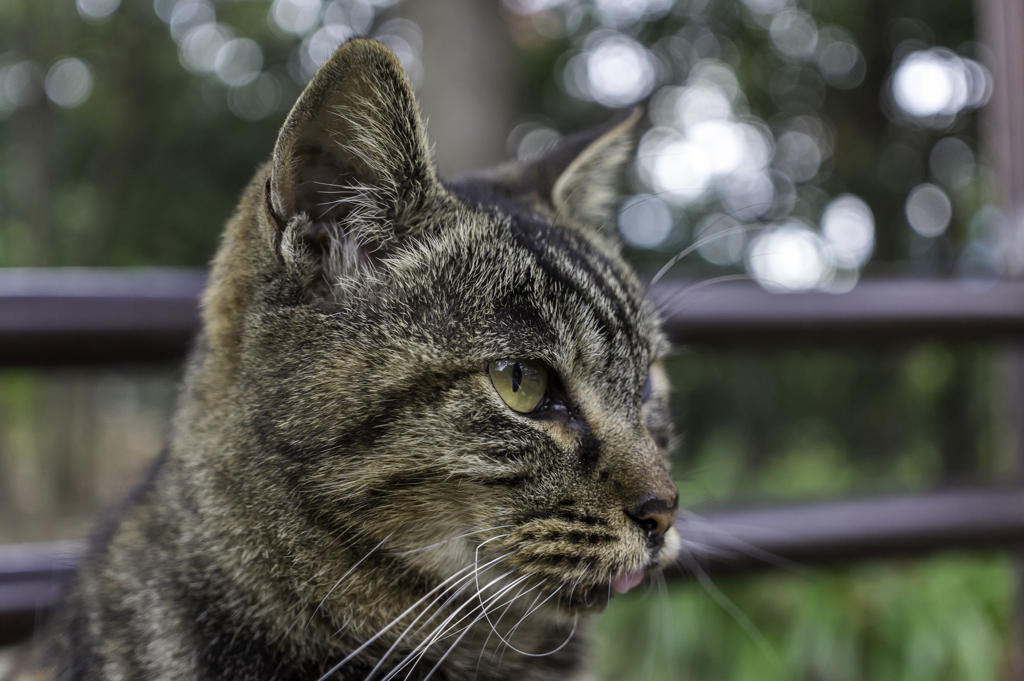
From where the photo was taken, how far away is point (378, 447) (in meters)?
0.83

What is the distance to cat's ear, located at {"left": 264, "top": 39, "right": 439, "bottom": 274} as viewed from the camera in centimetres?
79

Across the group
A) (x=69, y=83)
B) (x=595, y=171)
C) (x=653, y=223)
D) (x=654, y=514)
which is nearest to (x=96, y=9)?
(x=69, y=83)

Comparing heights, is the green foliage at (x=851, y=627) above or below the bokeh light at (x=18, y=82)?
below

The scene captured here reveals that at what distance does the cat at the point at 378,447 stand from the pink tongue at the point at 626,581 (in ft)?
0.04

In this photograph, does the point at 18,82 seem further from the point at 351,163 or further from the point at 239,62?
the point at 351,163

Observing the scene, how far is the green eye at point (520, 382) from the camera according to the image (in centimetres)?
87

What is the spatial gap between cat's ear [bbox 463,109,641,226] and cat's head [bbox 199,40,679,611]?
31cm

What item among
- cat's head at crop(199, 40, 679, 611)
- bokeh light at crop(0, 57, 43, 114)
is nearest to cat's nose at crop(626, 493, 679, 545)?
cat's head at crop(199, 40, 679, 611)

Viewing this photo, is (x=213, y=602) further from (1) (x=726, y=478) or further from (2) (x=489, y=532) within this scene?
(1) (x=726, y=478)

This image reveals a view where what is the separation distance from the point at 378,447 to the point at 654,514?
341mm

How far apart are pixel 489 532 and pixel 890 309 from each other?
1384 millimetres

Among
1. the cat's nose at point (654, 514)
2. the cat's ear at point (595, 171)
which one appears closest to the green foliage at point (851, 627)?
the cat's ear at point (595, 171)

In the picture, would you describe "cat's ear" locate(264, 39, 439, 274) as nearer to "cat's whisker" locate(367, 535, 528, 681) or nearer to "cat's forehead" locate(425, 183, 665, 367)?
"cat's forehead" locate(425, 183, 665, 367)

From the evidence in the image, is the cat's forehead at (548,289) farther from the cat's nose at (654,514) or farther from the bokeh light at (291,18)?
the bokeh light at (291,18)
